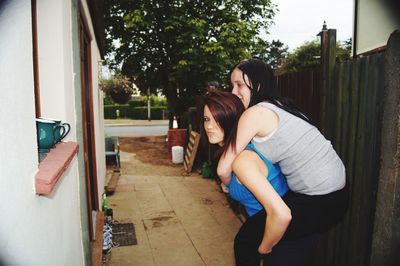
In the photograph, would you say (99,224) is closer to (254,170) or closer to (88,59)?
(88,59)

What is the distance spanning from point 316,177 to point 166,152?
10.5 metres

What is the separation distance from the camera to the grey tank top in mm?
1519

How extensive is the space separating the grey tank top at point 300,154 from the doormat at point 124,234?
313cm

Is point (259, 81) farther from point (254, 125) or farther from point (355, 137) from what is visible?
point (355, 137)

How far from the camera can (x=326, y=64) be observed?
2.82m

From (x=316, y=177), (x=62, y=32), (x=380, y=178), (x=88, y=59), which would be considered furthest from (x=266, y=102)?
(x=88, y=59)

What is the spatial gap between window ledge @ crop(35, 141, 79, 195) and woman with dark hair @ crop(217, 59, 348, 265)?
0.81m

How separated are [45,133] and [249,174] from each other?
→ 3.97ft

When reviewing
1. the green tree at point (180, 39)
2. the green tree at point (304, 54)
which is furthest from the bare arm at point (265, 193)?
the green tree at point (304, 54)

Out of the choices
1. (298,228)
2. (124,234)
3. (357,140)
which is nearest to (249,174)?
(298,228)

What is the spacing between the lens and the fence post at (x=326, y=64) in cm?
276

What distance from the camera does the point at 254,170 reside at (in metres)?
1.44

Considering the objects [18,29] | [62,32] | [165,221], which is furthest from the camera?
[165,221]

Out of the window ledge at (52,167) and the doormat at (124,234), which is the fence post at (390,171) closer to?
the window ledge at (52,167)
